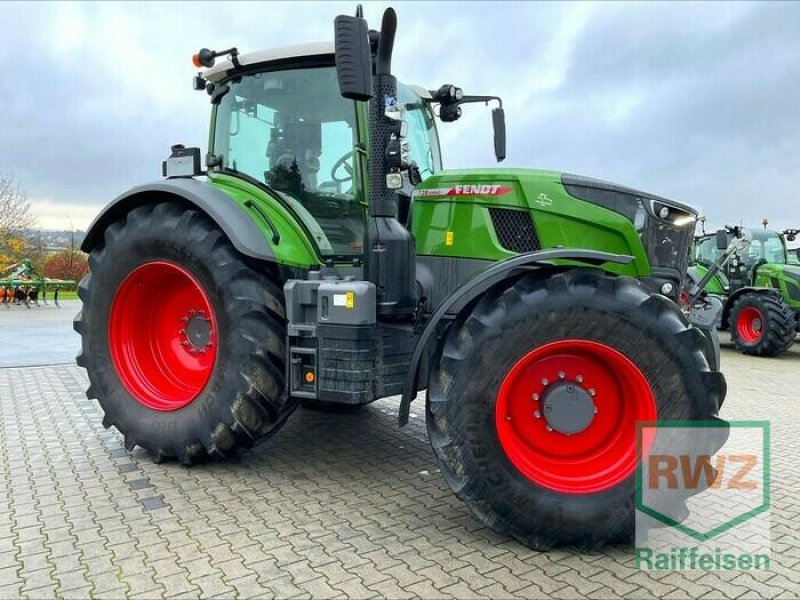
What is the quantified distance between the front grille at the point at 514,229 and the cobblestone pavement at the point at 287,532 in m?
1.50

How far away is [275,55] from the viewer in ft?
13.5

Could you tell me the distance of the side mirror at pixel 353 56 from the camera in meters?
2.96

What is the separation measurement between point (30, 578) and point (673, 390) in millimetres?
2911

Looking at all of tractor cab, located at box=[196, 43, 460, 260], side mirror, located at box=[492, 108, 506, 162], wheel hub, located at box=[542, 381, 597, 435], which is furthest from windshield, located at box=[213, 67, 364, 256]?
wheel hub, located at box=[542, 381, 597, 435]

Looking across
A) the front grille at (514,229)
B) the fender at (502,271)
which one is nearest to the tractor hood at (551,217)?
the front grille at (514,229)

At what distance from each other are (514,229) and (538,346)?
0.94 meters

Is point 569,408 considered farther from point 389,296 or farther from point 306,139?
point 306,139

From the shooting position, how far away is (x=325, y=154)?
13.4 feet

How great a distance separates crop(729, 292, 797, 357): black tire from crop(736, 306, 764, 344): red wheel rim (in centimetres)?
2

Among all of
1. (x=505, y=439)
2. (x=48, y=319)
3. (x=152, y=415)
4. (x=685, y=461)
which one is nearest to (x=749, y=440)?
(x=685, y=461)

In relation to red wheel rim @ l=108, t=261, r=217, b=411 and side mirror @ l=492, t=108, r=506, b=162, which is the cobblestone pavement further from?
side mirror @ l=492, t=108, r=506, b=162

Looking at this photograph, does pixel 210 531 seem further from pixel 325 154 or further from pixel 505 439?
pixel 325 154

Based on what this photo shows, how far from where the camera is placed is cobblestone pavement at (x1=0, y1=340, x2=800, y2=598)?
2598 mm

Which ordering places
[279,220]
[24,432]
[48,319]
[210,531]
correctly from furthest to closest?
[48,319] → [24,432] → [279,220] → [210,531]
